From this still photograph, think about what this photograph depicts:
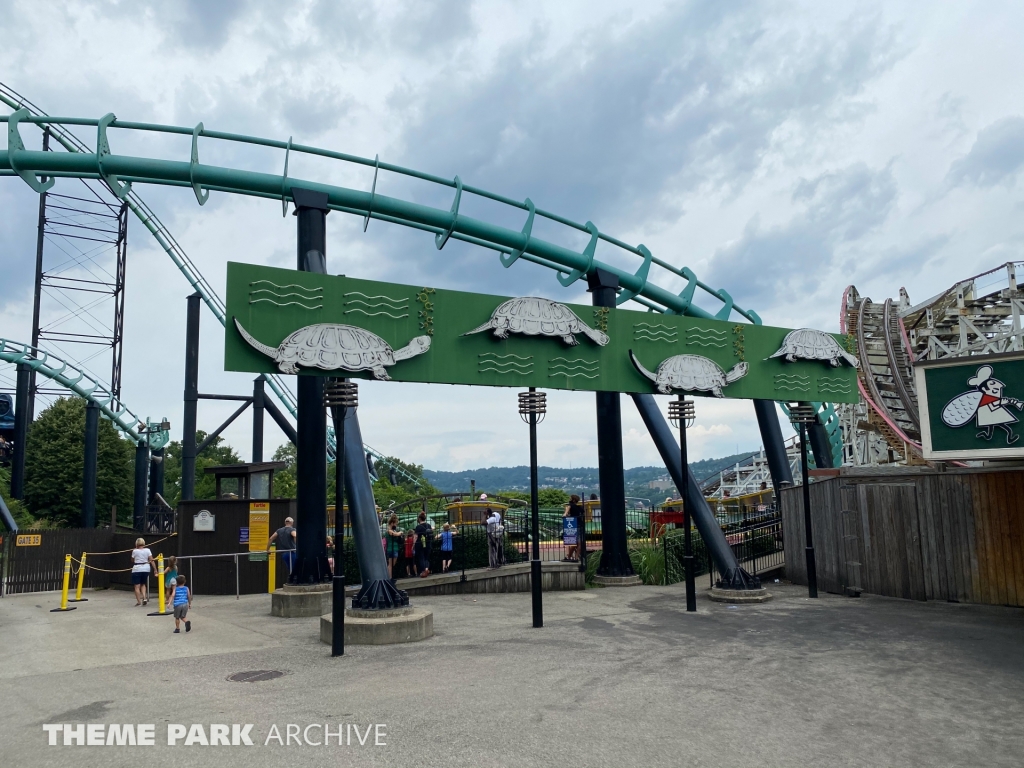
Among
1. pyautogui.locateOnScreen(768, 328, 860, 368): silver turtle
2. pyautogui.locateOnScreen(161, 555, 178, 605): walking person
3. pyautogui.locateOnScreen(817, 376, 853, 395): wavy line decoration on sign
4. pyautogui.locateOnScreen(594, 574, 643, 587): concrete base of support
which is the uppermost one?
pyautogui.locateOnScreen(768, 328, 860, 368): silver turtle

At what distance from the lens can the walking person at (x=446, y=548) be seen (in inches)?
686

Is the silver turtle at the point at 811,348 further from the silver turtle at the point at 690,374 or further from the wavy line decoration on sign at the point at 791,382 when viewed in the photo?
the silver turtle at the point at 690,374

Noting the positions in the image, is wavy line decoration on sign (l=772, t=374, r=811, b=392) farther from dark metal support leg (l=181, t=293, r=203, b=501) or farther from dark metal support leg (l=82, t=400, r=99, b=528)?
dark metal support leg (l=82, t=400, r=99, b=528)

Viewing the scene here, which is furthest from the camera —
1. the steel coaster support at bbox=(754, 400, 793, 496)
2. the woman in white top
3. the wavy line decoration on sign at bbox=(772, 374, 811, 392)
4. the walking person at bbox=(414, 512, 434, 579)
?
the steel coaster support at bbox=(754, 400, 793, 496)

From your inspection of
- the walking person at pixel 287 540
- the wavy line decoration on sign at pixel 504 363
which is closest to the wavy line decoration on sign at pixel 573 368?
the wavy line decoration on sign at pixel 504 363

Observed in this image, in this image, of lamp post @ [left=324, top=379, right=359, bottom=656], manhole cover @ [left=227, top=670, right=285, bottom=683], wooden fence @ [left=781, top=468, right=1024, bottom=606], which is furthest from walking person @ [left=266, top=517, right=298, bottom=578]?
wooden fence @ [left=781, top=468, right=1024, bottom=606]

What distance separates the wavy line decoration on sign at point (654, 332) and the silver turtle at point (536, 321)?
102 centimetres

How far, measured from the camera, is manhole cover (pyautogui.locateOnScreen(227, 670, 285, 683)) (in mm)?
8586

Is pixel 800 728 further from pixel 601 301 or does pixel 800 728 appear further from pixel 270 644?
pixel 601 301

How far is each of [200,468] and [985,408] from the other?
67515mm

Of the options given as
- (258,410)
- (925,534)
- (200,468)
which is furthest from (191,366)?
(200,468)

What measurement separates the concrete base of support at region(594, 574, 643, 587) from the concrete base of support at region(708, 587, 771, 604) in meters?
3.37

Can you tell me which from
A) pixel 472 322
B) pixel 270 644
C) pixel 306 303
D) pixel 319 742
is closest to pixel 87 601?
pixel 270 644

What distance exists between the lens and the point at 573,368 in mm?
13734
